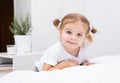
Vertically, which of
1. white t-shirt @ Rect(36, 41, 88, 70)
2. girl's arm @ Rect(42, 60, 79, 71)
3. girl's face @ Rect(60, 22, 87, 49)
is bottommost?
girl's arm @ Rect(42, 60, 79, 71)

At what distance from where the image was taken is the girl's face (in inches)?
41.0

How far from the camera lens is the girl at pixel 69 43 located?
1.05 metres

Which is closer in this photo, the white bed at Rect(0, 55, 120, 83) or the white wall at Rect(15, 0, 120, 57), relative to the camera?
the white bed at Rect(0, 55, 120, 83)

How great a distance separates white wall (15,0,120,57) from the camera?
217 cm

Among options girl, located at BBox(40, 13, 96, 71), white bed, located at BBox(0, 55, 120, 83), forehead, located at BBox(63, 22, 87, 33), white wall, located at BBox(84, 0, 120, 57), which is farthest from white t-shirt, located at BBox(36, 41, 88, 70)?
white wall, located at BBox(84, 0, 120, 57)

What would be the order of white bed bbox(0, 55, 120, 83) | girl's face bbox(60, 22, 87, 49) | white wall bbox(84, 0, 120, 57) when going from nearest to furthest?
white bed bbox(0, 55, 120, 83)
girl's face bbox(60, 22, 87, 49)
white wall bbox(84, 0, 120, 57)

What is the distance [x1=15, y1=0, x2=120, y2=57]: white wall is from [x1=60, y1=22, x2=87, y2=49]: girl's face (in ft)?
3.75

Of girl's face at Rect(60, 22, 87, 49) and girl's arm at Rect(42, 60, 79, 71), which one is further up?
girl's face at Rect(60, 22, 87, 49)

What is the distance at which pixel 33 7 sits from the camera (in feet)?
7.47

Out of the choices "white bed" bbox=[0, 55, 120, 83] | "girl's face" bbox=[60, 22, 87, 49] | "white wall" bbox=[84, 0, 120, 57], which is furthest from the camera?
"white wall" bbox=[84, 0, 120, 57]

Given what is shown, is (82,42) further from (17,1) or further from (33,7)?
(17,1)

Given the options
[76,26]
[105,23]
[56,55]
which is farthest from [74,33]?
[105,23]

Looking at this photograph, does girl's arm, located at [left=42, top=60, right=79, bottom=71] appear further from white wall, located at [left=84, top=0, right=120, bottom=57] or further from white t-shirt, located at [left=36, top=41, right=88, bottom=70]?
white wall, located at [left=84, top=0, right=120, bottom=57]

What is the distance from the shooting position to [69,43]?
1.08m
